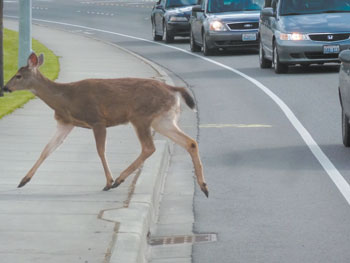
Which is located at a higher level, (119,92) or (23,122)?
(119,92)

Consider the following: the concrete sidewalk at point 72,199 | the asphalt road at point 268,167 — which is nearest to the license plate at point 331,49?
the asphalt road at point 268,167

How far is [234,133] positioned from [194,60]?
1619 centimetres

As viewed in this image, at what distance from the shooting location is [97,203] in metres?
10.8

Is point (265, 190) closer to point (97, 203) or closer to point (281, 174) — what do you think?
point (281, 174)

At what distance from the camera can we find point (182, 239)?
Answer: 33.3 feet

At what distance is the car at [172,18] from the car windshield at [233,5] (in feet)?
17.2

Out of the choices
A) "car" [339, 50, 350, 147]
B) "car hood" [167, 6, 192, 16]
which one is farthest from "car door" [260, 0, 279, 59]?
"car" [339, 50, 350, 147]

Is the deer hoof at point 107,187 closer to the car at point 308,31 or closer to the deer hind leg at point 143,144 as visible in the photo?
the deer hind leg at point 143,144

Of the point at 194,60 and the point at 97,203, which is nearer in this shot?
the point at 97,203

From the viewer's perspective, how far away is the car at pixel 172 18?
1618 inches

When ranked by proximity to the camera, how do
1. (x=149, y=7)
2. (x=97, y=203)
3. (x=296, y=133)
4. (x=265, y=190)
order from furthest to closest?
(x=149, y=7), (x=296, y=133), (x=265, y=190), (x=97, y=203)

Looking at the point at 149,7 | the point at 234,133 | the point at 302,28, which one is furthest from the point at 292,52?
the point at 149,7

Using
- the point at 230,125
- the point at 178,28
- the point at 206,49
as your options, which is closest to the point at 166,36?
the point at 178,28

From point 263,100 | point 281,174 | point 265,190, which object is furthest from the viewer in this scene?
point 263,100
